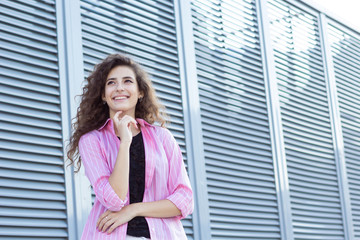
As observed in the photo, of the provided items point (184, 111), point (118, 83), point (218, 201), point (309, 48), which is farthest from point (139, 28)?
point (309, 48)

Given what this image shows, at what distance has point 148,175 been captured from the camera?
6.57 feet

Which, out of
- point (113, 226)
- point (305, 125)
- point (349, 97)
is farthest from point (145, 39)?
point (349, 97)

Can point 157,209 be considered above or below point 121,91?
below

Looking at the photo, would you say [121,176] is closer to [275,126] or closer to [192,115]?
[192,115]

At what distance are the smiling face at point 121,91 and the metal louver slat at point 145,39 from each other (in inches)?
63.1

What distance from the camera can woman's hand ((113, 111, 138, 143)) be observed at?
6.35 feet

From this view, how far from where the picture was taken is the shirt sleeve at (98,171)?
1.88 metres

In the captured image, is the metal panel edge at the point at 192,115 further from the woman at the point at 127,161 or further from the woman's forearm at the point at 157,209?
the woman's forearm at the point at 157,209

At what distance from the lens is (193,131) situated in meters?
4.40

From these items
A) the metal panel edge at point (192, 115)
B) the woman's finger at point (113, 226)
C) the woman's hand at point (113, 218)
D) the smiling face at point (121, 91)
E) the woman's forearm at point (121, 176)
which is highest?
the metal panel edge at point (192, 115)

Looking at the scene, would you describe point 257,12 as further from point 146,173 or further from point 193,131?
point 146,173

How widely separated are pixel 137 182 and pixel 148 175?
4cm

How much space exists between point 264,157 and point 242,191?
44cm

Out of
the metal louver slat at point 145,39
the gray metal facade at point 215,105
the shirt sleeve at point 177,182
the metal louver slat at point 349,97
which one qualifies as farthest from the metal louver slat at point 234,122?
the shirt sleeve at point 177,182
